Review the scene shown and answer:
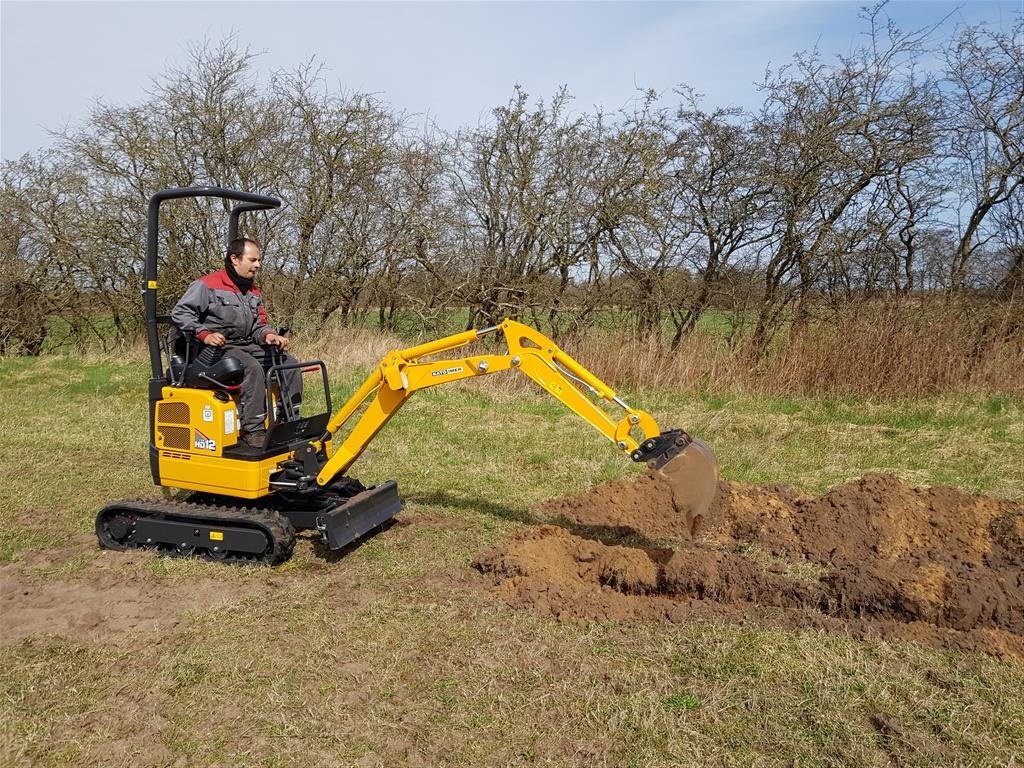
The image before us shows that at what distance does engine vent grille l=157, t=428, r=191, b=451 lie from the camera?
5570 millimetres

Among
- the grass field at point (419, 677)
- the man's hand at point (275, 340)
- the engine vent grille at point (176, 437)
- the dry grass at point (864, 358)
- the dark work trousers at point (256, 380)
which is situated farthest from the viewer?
the dry grass at point (864, 358)

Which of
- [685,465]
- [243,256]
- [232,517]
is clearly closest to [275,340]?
[243,256]

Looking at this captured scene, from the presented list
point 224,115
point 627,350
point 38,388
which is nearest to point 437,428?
point 627,350

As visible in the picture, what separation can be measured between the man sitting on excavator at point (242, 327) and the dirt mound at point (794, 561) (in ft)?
6.57

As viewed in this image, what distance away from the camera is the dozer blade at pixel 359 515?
17.8ft

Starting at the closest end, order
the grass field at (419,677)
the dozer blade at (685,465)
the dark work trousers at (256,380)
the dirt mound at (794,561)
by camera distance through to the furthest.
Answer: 1. the grass field at (419,677)
2. the dirt mound at (794,561)
3. the dozer blade at (685,465)
4. the dark work trousers at (256,380)

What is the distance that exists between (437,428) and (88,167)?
1155 centimetres

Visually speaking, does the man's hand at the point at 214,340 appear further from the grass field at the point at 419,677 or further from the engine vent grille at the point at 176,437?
the grass field at the point at 419,677

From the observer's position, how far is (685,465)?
4.71 meters

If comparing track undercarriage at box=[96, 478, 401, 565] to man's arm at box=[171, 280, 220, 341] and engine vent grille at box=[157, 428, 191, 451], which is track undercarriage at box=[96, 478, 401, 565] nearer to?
engine vent grille at box=[157, 428, 191, 451]

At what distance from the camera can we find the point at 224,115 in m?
15.9

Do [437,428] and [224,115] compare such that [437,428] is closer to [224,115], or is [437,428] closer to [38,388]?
[38,388]

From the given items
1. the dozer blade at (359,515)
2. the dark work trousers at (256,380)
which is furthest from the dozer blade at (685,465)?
the dark work trousers at (256,380)

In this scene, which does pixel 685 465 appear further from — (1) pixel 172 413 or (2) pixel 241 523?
(1) pixel 172 413
